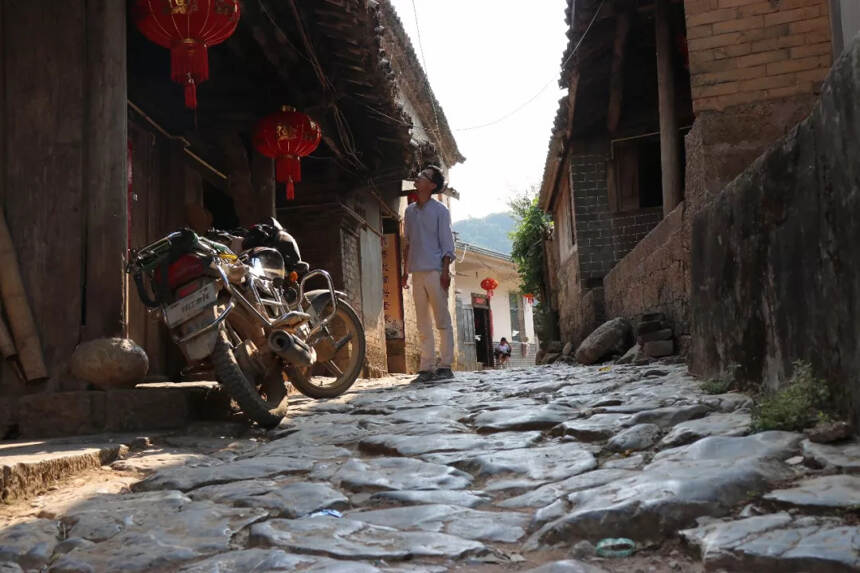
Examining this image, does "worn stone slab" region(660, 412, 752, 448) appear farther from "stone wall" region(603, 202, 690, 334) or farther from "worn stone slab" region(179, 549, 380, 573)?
"stone wall" region(603, 202, 690, 334)

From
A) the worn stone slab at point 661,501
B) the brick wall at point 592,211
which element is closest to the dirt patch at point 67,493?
the worn stone slab at point 661,501

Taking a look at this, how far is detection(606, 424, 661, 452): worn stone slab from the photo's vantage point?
2.87m

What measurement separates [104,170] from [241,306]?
1.02 m

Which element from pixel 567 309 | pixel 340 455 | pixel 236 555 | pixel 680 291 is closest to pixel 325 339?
pixel 340 455

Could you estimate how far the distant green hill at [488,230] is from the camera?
116 metres

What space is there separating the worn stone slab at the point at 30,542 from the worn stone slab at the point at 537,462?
137 centimetres

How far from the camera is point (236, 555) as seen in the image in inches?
77.7

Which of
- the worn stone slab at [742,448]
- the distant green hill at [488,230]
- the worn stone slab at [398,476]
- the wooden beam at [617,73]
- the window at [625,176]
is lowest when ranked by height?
the worn stone slab at [398,476]

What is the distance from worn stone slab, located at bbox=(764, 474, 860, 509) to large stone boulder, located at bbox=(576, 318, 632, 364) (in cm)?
684

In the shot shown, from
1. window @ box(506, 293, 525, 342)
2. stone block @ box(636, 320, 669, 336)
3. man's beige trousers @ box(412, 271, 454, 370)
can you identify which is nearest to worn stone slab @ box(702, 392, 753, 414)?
stone block @ box(636, 320, 669, 336)

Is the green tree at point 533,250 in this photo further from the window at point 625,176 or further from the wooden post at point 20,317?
the wooden post at point 20,317

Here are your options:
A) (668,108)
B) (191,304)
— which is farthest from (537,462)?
(668,108)

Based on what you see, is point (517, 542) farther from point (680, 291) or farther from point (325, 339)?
point (680, 291)

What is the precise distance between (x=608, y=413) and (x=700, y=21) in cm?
317
